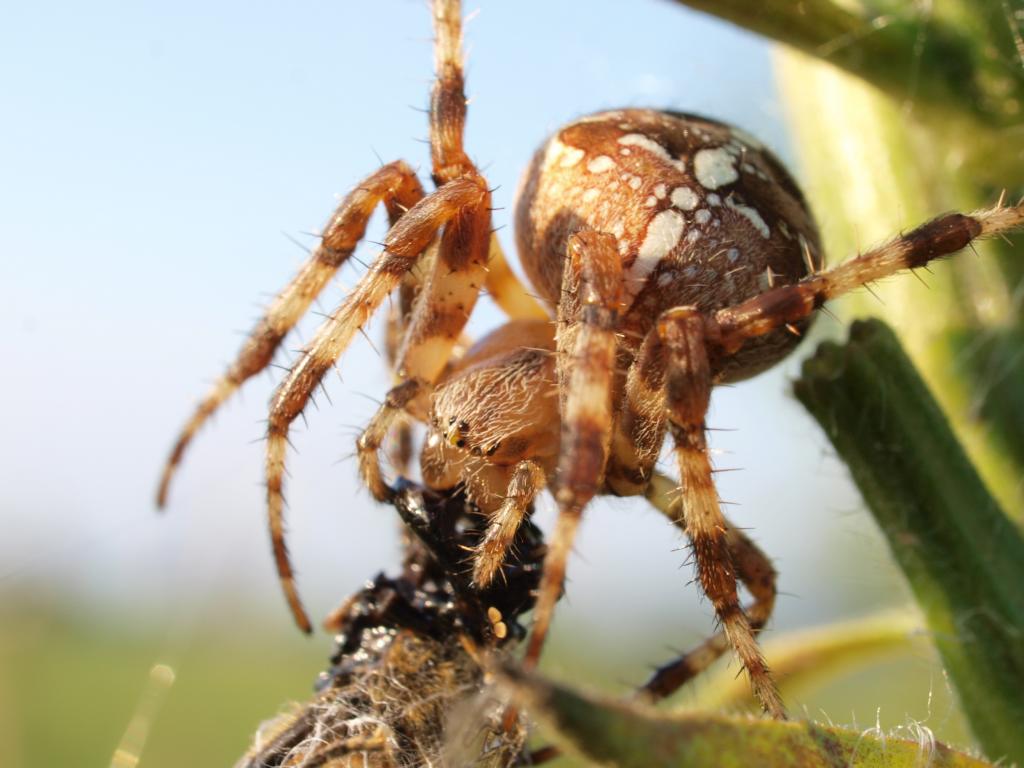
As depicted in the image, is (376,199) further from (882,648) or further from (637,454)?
(882,648)

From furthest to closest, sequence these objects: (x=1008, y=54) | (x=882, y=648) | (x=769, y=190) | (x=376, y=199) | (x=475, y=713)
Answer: (x=882, y=648)
(x=376, y=199)
(x=769, y=190)
(x=1008, y=54)
(x=475, y=713)

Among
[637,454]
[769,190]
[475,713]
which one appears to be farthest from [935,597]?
[475,713]

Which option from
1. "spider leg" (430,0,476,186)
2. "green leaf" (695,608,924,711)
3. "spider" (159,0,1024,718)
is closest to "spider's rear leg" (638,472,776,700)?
"spider" (159,0,1024,718)

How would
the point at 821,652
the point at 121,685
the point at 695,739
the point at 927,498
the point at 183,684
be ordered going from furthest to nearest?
the point at 183,684, the point at 121,685, the point at 821,652, the point at 927,498, the point at 695,739

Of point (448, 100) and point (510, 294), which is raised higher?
point (448, 100)

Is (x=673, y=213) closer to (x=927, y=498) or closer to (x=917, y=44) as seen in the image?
(x=917, y=44)

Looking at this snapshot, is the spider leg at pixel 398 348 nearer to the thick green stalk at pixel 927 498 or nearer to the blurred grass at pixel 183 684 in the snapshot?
the blurred grass at pixel 183 684

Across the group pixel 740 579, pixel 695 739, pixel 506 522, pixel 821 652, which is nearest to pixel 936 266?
pixel 740 579

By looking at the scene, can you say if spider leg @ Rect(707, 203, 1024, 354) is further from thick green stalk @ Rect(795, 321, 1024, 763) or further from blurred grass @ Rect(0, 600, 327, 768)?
blurred grass @ Rect(0, 600, 327, 768)
